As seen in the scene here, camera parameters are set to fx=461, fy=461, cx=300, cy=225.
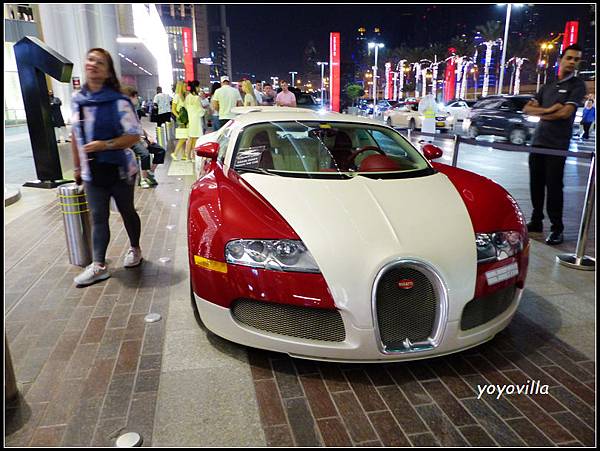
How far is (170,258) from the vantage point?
4.43 meters

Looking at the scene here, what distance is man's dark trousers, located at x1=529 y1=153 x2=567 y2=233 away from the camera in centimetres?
484

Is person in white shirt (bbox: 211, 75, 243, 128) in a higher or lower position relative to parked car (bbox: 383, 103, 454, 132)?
higher

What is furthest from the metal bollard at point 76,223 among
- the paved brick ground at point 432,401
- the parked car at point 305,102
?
the parked car at point 305,102

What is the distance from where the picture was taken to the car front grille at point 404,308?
2377 mm

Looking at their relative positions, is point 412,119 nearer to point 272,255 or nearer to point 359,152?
point 359,152

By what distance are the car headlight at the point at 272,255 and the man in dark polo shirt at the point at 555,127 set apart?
3.62 m

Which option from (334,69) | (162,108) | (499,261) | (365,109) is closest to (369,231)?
(499,261)

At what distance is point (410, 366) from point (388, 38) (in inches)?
4121

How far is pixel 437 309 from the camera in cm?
243

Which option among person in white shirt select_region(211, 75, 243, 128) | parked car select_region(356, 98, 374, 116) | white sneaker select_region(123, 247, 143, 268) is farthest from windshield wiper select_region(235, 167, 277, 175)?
parked car select_region(356, 98, 374, 116)

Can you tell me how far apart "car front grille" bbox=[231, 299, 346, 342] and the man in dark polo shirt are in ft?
11.6

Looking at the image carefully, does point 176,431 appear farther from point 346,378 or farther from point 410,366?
point 410,366

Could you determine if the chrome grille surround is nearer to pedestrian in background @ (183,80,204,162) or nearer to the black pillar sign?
the black pillar sign

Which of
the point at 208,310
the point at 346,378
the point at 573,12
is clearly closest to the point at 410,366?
the point at 346,378
